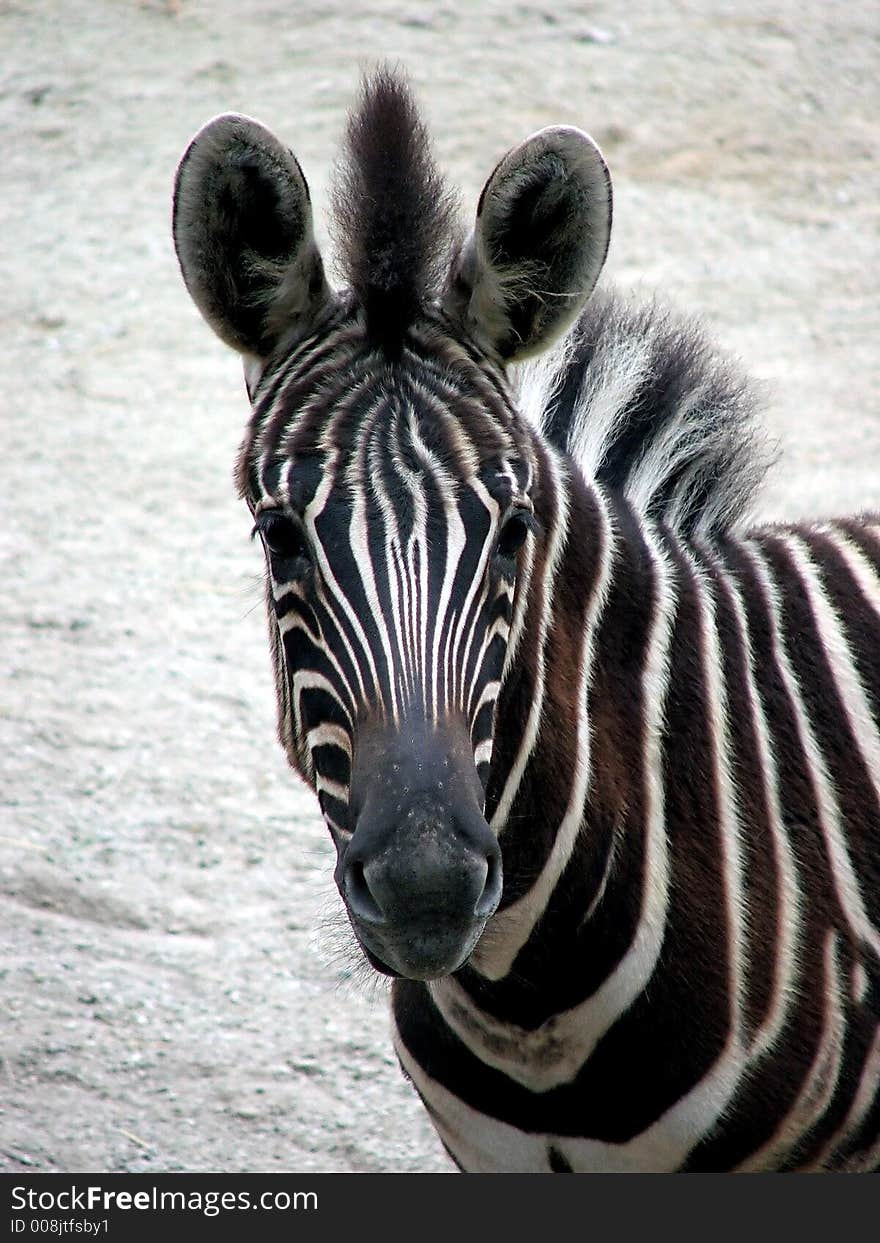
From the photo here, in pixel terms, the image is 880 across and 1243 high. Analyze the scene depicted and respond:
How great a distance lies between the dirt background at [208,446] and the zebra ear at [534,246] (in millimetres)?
1707

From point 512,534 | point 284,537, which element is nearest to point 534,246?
point 512,534

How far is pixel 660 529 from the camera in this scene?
398cm

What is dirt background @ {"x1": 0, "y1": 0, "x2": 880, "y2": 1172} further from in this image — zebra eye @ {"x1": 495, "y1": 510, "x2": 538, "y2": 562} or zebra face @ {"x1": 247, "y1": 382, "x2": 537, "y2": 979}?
zebra eye @ {"x1": 495, "y1": 510, "x2": 538, "y2": 562}

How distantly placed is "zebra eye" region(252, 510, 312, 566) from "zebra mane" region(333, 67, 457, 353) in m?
0.53

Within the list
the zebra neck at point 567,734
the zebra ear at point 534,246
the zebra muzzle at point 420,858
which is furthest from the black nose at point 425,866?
the zebra ear at point 534,246

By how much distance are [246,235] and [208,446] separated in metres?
6.19

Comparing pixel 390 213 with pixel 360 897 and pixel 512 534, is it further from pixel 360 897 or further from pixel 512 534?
pixel 360 897

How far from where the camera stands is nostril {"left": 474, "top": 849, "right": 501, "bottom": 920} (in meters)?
2.92

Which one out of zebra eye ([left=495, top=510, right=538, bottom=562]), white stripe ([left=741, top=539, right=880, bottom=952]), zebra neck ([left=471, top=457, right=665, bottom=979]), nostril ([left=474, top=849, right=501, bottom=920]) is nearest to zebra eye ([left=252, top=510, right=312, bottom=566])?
zebra eye ([left=495, top=510, right=538, bottom=562])

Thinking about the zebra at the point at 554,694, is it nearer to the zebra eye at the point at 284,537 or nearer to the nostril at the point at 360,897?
the zebra eye at the point at 284,537

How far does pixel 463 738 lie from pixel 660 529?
3.96ft

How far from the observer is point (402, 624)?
307 centimetres
